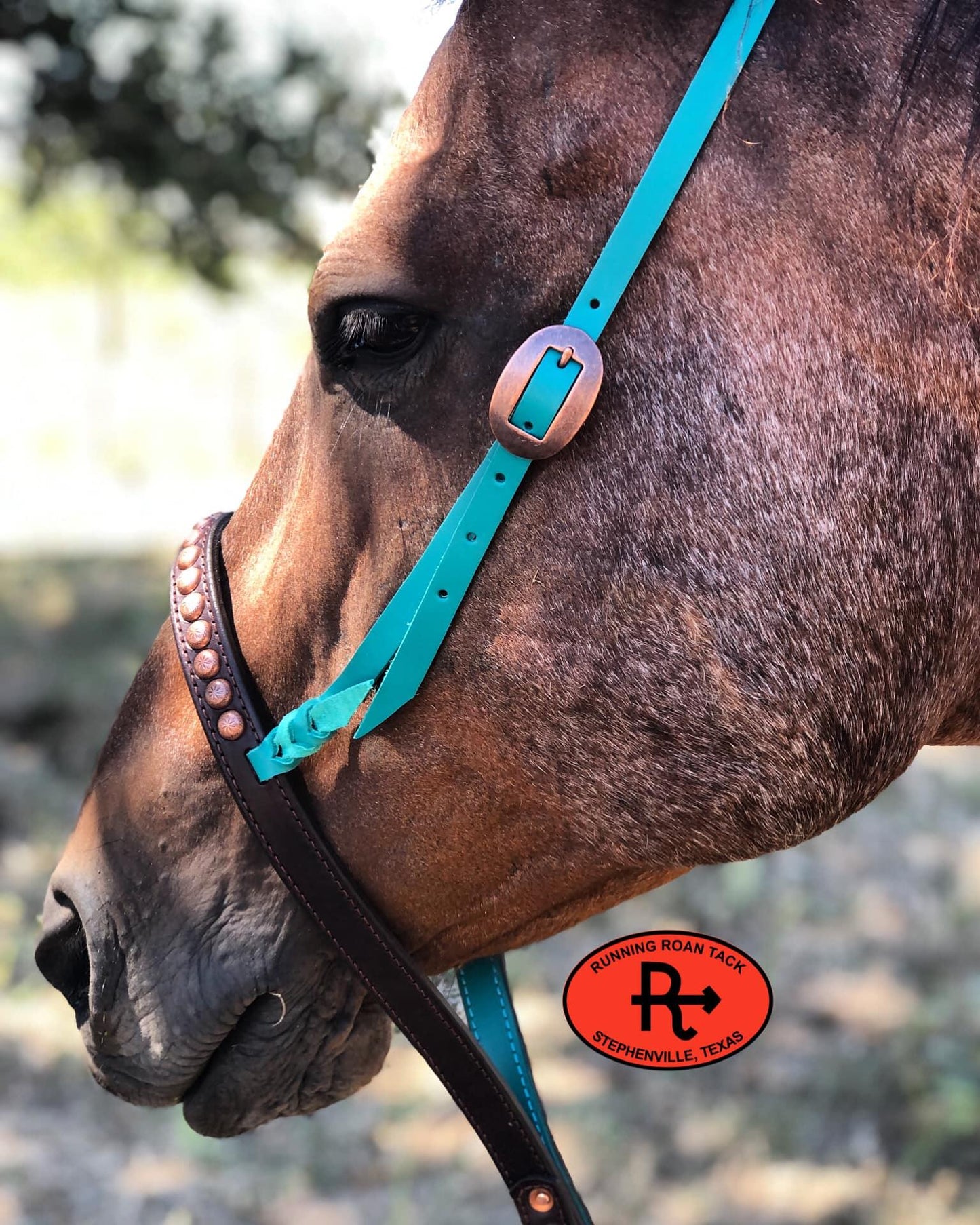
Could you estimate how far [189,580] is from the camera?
5.26 ft

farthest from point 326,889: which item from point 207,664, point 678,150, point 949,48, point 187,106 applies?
point 187,106

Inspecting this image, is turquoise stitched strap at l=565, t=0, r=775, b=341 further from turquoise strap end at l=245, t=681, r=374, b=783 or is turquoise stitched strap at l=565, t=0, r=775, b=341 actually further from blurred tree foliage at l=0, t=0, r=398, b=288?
blurred tree foliage at l=0, t=0, r=398, b=288

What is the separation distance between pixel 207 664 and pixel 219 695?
0.05m

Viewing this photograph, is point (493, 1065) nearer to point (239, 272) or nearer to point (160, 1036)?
point (160, 1036)

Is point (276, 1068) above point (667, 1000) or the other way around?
the other way around

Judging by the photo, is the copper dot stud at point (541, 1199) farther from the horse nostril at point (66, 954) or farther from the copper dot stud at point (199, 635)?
the copper dot stud at point (199, 635)

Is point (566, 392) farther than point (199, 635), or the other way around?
point (199, 635)

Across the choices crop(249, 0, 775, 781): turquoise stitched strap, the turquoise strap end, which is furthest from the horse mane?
the turquoise strap end

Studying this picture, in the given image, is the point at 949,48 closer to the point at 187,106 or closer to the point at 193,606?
the point at 193,606

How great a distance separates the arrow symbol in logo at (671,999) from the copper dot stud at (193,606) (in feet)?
2.57

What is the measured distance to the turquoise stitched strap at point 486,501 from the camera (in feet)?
4.17

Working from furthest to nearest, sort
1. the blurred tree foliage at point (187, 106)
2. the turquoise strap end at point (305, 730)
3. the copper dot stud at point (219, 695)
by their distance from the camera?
the blurred tree foliage at point (187, 106) → the copper dot stud at point (219, 695) → the turquoise strap end at point (305, 730)

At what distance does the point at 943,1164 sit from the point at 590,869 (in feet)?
7.63

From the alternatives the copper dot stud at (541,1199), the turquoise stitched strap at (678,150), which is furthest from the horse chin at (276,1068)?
the turquoise stitched strap at (678,150)
